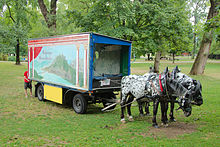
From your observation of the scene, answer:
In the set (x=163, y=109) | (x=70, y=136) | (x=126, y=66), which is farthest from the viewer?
(x=126, y=66)

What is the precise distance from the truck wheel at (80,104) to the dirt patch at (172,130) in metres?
2.98

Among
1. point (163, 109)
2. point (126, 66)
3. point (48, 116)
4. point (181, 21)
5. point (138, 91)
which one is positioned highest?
point (181, 21)

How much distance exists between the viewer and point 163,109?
7336mm

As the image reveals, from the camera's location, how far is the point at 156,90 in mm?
7133

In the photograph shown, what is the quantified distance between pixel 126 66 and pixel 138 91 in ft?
8.55

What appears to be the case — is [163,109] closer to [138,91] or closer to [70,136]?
[138,91]

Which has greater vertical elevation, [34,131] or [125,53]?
[125,53]

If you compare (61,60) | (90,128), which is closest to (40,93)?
(61,60)

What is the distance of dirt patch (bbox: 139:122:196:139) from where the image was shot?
6.58 meters

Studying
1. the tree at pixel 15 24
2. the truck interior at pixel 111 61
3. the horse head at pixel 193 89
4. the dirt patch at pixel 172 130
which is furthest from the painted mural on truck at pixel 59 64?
the tree at pixel 15 24

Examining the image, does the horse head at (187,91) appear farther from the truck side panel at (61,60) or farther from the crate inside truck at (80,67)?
the truck side panel at (61,60)

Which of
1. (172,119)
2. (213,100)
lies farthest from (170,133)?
(213,100)

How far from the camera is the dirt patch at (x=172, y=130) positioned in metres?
6.58

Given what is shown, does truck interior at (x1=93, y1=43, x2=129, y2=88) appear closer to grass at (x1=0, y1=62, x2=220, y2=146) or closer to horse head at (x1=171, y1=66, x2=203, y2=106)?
grass at (x1=0, y1=62, x2=220, y2=146)
